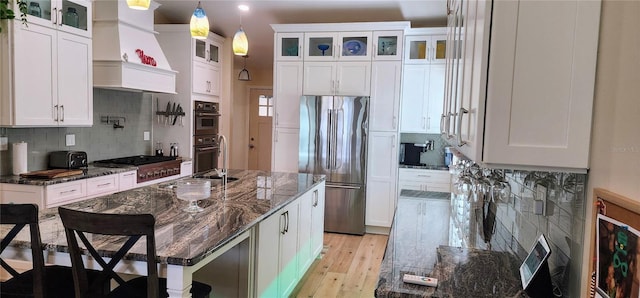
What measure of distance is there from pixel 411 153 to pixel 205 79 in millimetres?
3011

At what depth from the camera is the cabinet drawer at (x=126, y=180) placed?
407 centimetres

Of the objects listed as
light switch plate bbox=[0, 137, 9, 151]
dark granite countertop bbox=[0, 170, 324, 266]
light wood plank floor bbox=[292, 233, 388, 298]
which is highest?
light switch plate bbox=[0, 137, 9, 151]

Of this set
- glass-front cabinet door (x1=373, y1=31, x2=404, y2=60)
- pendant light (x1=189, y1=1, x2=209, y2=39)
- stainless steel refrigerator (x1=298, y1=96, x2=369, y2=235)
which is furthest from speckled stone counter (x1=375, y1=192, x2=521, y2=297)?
glass-front cabinet door (x1=373, y1=31, x2=404, y2=60)

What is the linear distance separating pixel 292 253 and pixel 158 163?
7.92 ft

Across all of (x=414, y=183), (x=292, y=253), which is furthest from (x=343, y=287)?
(x=414, y=183)

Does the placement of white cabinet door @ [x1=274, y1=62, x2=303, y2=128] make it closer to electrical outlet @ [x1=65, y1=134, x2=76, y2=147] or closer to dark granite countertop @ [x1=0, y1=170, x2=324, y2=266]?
dark granite countertop @ [x1=0, y1=170, x2=324, y2=266]

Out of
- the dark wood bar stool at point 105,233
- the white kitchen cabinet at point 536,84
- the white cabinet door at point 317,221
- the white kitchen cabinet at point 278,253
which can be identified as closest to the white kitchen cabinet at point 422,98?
the white cabinet door at point 317,221

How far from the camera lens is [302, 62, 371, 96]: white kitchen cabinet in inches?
A: 198

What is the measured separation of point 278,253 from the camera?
8.85 feet

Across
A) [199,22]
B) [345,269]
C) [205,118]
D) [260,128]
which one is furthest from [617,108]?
[260,128]

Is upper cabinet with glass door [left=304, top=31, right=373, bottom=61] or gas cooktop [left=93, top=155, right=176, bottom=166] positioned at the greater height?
upper cabinet with glass door [left=304, top=31, right=373, bottom=61]

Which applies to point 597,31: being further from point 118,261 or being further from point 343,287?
point 343,287

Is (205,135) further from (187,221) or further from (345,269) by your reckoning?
(187,221)

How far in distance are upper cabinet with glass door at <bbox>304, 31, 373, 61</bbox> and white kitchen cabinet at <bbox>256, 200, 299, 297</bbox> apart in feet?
8.43
